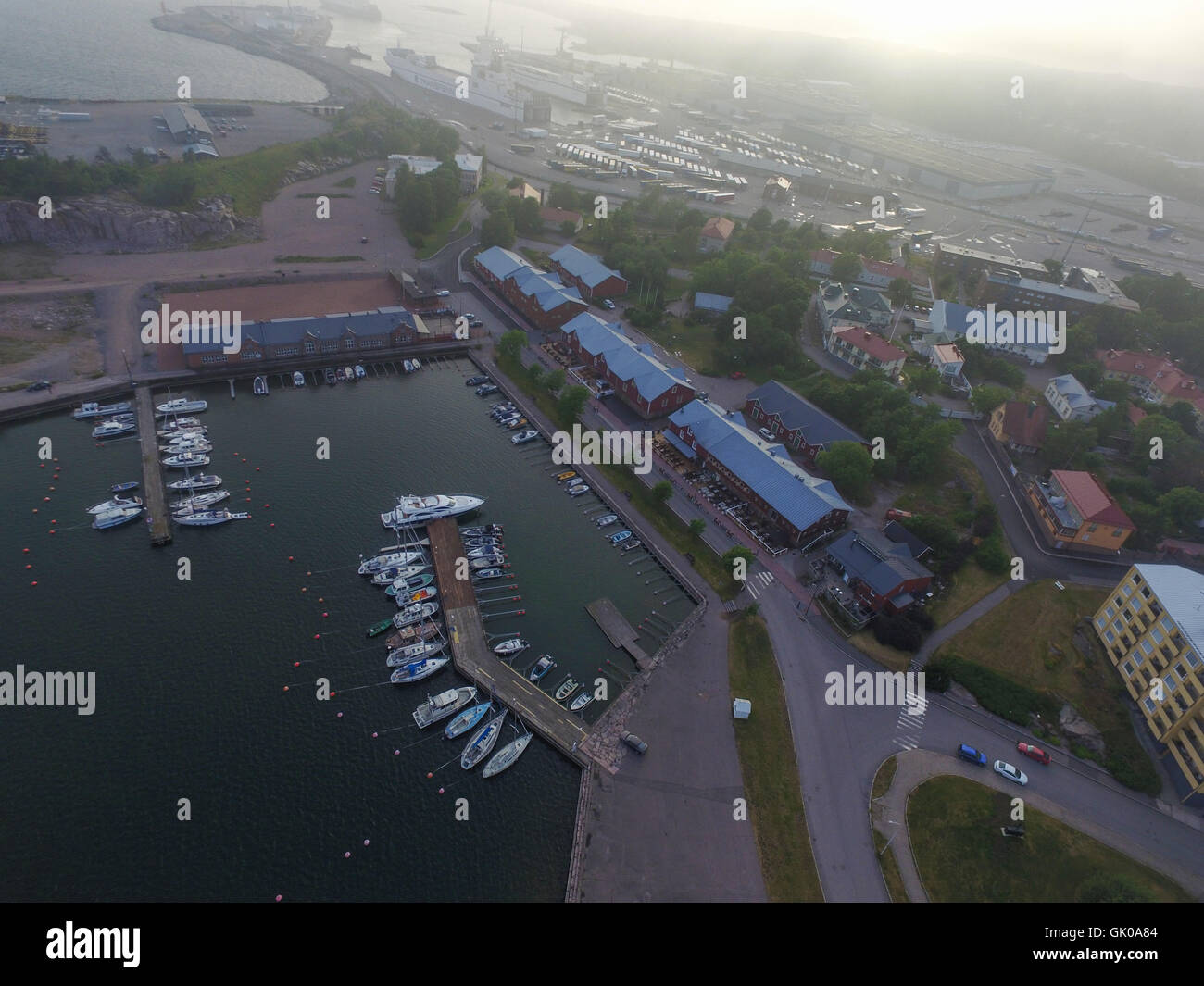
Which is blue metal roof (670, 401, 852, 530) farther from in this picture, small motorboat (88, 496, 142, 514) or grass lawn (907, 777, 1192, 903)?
small motorboat (88, 496, 142, 514)

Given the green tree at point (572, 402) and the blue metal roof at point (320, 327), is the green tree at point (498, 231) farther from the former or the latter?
the green tree at point (572, 402)

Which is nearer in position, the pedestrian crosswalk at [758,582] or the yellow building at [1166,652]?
the yellow building at [1166,652]

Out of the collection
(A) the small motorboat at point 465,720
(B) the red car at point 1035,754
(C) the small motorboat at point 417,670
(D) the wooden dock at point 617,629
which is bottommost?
(A) the small motorboat at point 465,720

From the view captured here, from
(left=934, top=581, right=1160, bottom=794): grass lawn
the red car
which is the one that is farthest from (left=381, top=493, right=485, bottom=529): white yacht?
the red car

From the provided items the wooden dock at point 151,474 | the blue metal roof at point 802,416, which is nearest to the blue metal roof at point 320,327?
the wooden dock at point 151,474

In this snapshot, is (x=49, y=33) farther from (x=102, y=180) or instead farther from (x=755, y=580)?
(x=755, y=580)

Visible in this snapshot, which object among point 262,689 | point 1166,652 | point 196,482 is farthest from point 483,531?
point 1166,652
